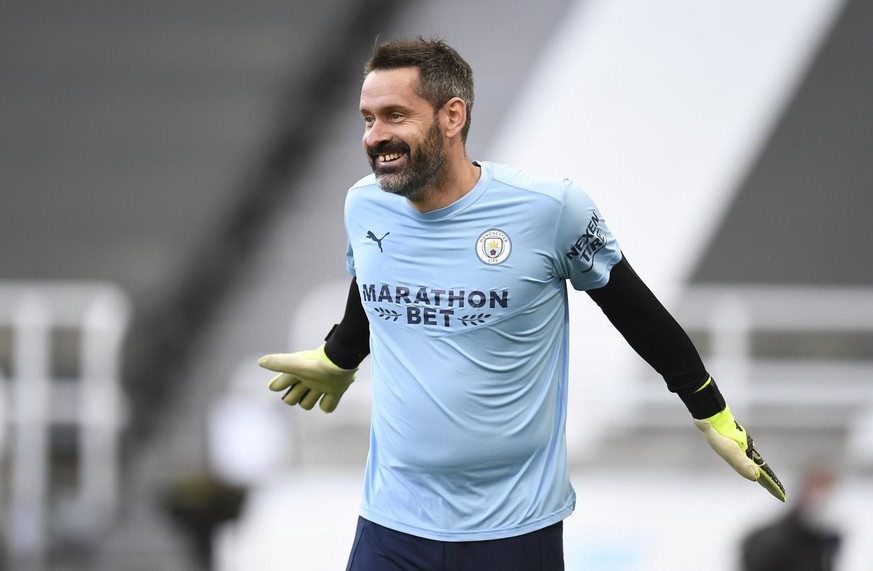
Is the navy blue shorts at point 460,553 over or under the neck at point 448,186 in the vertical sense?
under

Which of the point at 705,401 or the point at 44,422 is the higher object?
the point at 705,401

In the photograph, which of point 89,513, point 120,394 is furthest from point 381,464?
point 120,394

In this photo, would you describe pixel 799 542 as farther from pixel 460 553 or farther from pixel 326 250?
pixel 326 250

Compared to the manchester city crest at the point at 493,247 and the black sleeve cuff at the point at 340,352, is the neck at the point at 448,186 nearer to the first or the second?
the manchester city crest at the point at 493,247

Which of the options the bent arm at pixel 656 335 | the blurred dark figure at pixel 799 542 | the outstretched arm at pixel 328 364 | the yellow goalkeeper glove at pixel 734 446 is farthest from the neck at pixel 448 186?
the blurred dark figure at pixel 799 542

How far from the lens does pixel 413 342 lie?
2.90m

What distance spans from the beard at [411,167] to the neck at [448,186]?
3cm

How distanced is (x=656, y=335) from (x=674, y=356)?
0.07m

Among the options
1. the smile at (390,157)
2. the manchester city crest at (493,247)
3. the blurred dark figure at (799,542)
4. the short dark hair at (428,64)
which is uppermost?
the short dark hair at (428,64)

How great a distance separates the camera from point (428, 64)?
2.85 metres

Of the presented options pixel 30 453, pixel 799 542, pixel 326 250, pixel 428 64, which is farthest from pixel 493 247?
pixel 326 250

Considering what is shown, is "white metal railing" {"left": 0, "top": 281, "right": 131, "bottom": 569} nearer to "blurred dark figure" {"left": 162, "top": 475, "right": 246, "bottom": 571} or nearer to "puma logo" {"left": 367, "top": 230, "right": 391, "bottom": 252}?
"blurred dark figure" {"left": 162, "top": 475, "right": 246, "bottom": 571}

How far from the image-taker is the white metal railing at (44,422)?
8.77 meters

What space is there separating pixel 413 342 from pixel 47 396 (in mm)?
6910
